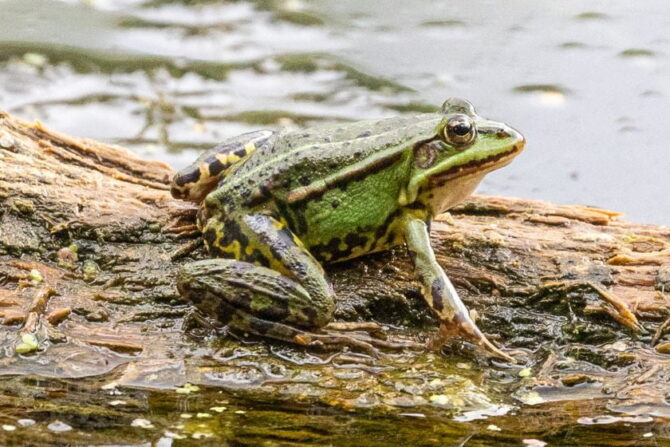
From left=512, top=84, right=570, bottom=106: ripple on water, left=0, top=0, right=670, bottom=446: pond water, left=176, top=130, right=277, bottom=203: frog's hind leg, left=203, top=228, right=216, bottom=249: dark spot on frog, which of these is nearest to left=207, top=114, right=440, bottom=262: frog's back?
left=203, top=228, right=216, bottom=249: dark spot on frog

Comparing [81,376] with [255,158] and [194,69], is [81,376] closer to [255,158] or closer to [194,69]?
[255,158]

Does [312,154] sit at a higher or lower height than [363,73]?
lower

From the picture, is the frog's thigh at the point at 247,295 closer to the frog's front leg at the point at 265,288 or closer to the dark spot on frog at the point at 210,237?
the frog's front leg at the point at 265,288

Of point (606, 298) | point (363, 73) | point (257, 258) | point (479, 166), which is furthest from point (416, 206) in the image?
point (363, 73)

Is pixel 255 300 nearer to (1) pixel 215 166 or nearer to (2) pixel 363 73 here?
(1) pixel 215 166

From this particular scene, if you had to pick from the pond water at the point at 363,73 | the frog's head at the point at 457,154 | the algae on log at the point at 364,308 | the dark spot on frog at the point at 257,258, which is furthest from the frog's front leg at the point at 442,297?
the pond water at the point at 363,73

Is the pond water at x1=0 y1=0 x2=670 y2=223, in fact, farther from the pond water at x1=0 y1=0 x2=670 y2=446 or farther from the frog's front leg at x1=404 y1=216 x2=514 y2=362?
the frog's front leg at x1=404 y1=216 x2=514 y2=362
